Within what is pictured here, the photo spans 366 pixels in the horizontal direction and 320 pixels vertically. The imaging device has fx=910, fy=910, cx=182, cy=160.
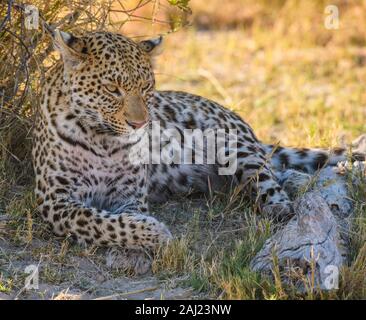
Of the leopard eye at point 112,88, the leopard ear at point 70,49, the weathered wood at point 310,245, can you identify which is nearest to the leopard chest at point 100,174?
the leopard eye at point 112,88

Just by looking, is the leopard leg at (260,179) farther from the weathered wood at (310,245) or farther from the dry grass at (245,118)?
the weathered wood at (310,245)

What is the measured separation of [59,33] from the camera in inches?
275

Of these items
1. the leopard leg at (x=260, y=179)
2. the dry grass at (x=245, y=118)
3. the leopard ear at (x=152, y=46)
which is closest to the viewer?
the dry grass at (x=245, y=118)

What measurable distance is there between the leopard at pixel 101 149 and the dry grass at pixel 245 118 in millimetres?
197

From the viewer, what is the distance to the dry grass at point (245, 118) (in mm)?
6477

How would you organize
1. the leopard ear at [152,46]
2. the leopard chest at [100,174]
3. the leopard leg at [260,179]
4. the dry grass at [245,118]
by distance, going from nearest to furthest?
Answer: the dry grass at [245,118], the leopard chest at [100,174], the leopard ear at [152,46], the leopard leg at [260,179]

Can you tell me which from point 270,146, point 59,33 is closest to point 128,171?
point 59,33

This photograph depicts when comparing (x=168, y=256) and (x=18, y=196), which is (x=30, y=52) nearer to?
(x=18, y=196)

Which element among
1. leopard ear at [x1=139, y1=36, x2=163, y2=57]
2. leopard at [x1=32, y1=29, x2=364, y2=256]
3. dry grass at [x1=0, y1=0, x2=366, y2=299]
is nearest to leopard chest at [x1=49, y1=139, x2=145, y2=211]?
leopard at [x1=32, y1=29, x2=364, y2=256]

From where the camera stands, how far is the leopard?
7.01m

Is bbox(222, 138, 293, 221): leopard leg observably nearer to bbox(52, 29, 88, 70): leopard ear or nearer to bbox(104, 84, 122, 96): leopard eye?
bbox(104, 84, 122, 96): leopard eye

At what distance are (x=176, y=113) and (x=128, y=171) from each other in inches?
47.7

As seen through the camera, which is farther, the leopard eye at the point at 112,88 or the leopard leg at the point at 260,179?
the leopard leg at the point at 260,179

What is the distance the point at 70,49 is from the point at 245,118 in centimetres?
474
